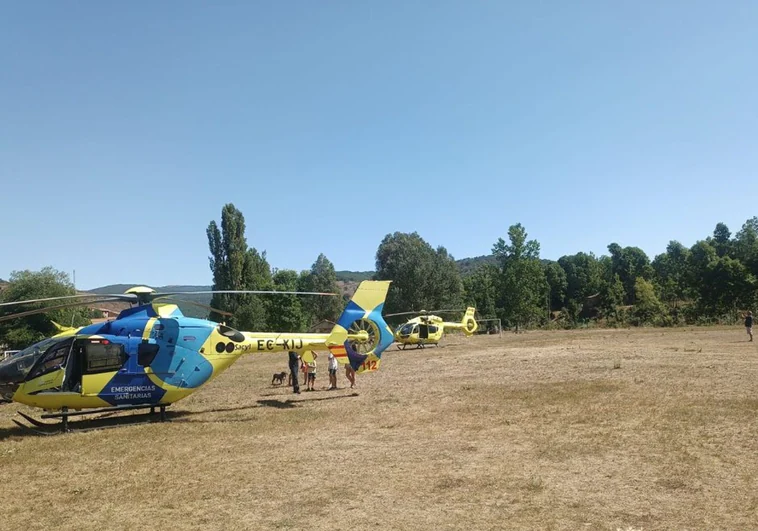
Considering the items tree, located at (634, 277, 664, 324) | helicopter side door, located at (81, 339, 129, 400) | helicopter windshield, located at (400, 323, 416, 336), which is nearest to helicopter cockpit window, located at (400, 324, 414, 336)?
helicopter windshield, located at (400, 323, 416, 336)

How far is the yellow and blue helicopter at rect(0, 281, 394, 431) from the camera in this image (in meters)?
12.8

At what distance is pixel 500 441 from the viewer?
1076 centimetres

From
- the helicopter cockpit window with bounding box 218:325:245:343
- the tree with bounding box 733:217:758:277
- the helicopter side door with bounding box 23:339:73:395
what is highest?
the tree with bounding box 733:217:758:277

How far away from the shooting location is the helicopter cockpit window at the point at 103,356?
1320cm

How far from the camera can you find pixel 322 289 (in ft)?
264

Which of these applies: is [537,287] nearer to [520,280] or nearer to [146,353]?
[520,280]

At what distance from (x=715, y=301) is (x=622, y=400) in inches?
2315

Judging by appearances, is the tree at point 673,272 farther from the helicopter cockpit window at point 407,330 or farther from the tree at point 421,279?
the helicopter cockpit window at point 407,330

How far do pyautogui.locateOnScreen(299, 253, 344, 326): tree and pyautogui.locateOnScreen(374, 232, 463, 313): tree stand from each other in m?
10.5

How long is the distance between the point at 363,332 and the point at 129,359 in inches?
272

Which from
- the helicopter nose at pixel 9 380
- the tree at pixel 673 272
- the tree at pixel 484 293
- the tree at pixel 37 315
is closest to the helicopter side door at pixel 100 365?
the helicopter nose at pixel 9 380

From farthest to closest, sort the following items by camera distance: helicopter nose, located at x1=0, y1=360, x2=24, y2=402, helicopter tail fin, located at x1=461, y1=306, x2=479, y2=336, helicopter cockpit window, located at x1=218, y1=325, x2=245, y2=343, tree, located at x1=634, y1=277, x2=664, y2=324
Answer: tree, located at x1=634, y1=277, x2=664, y2=324 → helicopter tail fin, located at x1=461, y1=306, x2=479, y2=336 → helicopter cockpit window, located at x1=218, y1=325, x2=245, y2=343 → helicopter nose, located at x1=0, y1=360, x2=24, y2=402

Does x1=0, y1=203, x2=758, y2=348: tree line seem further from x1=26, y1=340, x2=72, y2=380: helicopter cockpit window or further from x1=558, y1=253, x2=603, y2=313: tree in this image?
x1=26, y1=340, x2=72, y2=380: helicopter cockpit window

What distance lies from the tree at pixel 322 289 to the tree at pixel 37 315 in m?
34.2
